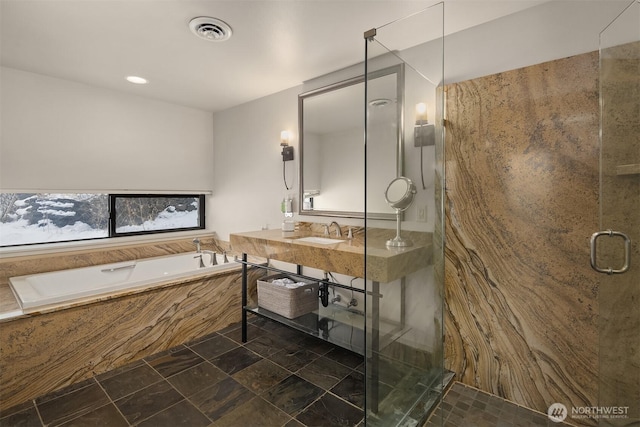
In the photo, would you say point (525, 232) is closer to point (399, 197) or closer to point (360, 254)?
point (399, 197)

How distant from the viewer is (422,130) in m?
1.77

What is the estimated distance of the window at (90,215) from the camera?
2746mm

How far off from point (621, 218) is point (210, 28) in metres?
2.42

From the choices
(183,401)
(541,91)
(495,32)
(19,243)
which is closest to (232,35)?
(495,32)

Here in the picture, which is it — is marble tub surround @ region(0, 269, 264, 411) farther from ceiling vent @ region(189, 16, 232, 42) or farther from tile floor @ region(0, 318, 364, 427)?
ceiling vent @ region(189, 16, 232, 42)

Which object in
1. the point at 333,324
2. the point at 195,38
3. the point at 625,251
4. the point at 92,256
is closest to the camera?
the point at 625,251

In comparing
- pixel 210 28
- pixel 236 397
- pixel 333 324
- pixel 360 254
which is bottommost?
pixel 236 397

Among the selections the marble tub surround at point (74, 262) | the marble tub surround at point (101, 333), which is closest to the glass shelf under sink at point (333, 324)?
the marble tub surround at point (101, 333)

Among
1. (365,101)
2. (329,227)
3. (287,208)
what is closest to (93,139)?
(287,208)

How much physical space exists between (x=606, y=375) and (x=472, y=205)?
1034 mm

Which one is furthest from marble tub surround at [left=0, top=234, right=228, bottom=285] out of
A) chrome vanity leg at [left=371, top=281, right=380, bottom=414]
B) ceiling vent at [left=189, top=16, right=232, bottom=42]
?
chrome vanity leg at [left=371, top=281, right=380, bottom=414]

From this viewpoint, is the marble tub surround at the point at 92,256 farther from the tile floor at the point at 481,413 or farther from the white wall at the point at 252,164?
the tile floor at the point at 481,413

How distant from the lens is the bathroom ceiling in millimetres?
1760

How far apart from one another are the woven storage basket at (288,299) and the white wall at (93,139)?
1.93 m
